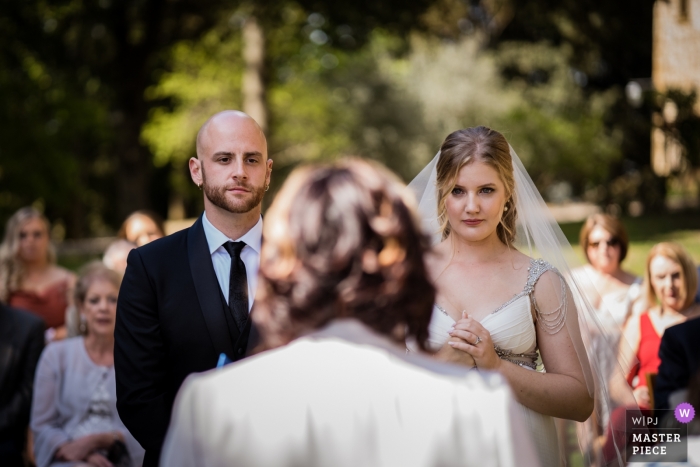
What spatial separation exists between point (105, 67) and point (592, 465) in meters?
15.9

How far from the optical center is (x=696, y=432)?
8.70 ft

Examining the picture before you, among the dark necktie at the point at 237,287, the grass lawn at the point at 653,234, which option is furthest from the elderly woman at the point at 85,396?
the grass lawn at the point at 653,234

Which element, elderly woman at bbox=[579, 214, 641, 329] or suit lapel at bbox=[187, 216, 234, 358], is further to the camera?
elderly woman at bbox=[579, 214, 641, 329]

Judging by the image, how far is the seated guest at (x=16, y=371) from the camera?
175 inches

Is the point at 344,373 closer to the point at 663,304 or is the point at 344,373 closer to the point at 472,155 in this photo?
the point at 472,155

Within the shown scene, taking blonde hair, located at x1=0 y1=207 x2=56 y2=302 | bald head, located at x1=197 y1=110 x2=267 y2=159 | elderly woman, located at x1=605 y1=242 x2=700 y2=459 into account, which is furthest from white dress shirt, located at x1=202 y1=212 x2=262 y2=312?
blonde hair, located at x1=0 y1=207 x2=56 y2=302

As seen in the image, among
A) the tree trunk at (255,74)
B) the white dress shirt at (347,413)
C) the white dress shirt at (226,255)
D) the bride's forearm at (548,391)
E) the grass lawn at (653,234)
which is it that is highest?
the tree trunk at (255,74)

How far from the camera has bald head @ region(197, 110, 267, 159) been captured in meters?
3.04

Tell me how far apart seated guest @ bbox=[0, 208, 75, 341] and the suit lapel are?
383 cm

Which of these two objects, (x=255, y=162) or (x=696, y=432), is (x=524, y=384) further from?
(x=255, y=162)

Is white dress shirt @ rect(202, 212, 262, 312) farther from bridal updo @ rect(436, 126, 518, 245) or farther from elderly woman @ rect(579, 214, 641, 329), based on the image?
elderly woman @ rect(579, 214, 641, 329)

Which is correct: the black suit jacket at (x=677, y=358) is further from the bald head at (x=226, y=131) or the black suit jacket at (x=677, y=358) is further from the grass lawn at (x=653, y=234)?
the grass lawn at (x=653, y=234)

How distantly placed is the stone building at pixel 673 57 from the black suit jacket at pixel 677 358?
768 centimetres

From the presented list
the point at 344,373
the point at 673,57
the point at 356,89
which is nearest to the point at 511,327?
the point at 344,373
